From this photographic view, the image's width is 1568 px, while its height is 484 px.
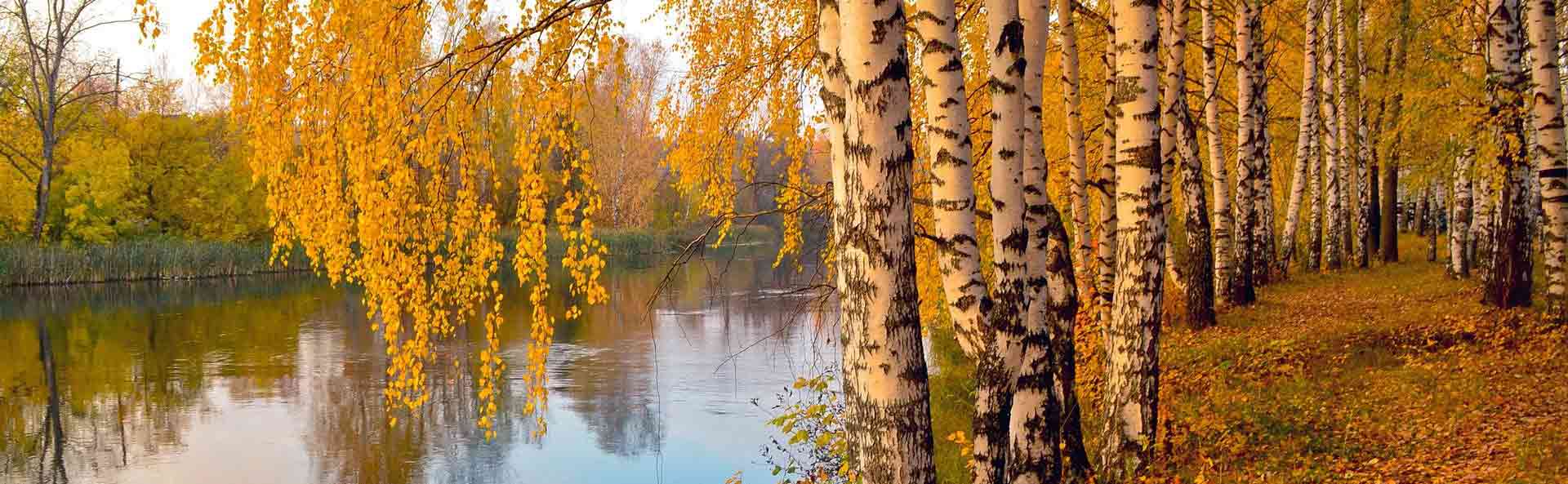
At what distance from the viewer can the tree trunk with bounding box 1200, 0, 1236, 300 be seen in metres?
11.0

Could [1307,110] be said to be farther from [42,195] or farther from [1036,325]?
[42,195]

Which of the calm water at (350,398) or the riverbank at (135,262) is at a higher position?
the riverbank at (135,262)

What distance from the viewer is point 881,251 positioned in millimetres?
3508

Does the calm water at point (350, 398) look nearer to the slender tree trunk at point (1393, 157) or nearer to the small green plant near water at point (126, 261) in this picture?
the small green plant near water at point (126, 261)

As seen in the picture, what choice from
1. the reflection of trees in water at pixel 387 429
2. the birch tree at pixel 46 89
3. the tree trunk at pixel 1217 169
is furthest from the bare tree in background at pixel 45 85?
the tree trunk at pixel 1217 169

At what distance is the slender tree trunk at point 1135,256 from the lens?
5477mm

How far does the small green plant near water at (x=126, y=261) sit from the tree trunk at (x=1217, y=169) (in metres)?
23.5

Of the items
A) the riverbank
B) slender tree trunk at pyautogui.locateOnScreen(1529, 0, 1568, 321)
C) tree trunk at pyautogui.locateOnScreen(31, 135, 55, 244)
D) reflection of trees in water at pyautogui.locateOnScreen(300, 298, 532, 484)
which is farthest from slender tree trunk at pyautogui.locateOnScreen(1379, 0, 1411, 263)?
tree trunk at pyautogui.locateOnScreen(31, 135, 55, 244)

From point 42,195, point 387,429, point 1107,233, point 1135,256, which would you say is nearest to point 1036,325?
point 1135,256

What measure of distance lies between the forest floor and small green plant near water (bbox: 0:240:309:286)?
80.7ft

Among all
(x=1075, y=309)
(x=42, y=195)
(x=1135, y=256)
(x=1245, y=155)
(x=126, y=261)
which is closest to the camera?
(x=1135, y=256)

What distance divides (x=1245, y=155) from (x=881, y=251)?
32.4ft

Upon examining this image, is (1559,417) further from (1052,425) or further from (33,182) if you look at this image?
(33,182)

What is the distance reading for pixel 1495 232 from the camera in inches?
394
